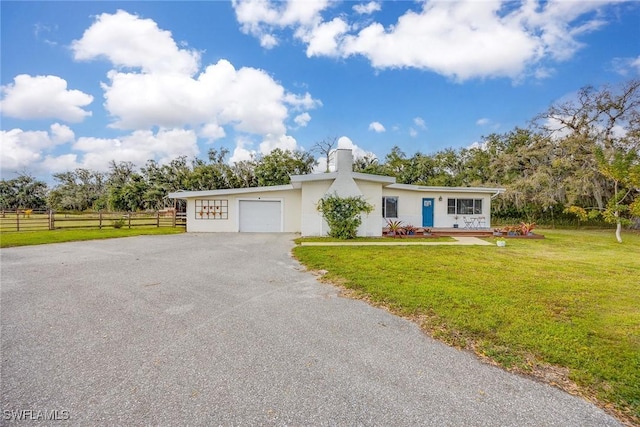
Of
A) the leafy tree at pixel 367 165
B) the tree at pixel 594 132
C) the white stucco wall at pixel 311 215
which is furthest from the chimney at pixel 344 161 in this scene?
the leafy tree at pixel 367 165

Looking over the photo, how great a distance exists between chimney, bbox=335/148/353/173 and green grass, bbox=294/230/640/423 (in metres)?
5.69

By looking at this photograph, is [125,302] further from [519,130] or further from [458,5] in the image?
[519,130]

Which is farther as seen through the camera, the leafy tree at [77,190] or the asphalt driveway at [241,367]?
the leafy tree at [77,190]

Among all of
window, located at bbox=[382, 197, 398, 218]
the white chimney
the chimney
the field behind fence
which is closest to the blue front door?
window, located at bbox=[382, 197, 398, 218]

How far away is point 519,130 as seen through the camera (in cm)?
2503

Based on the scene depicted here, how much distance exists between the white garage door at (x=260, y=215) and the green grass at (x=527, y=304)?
8.26 m

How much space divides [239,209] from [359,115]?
1149 centimetres

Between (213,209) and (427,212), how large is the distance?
11524 mm

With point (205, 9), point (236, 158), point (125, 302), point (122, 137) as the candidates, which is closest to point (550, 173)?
point (205, 9)

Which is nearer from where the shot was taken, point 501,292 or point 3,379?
point 3,379

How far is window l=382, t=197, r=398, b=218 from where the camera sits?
16484 millimetres

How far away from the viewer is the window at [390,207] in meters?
16.5

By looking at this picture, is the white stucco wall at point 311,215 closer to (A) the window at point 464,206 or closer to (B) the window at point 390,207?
(B) the window at point 390,207

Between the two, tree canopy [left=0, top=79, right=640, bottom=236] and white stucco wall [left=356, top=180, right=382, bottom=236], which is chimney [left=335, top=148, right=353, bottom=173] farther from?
tree canopy [left=0, top=79, right=640, bottom=236]
